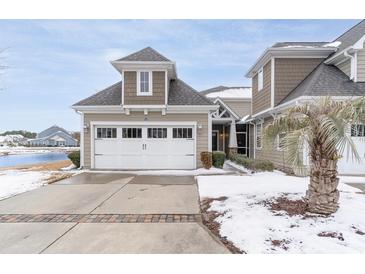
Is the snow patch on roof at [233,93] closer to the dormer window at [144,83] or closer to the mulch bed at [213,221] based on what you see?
the dormer window at [144,83]

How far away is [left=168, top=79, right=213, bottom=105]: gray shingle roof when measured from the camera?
452 inches

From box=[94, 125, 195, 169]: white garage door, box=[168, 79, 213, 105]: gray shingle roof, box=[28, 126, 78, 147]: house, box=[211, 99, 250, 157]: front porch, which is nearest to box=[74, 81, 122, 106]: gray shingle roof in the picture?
box=[94, 125, 195, 169]: white garage door

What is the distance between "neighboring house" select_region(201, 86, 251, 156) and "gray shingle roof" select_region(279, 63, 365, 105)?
5.78 m

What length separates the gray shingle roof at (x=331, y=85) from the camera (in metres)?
9.30

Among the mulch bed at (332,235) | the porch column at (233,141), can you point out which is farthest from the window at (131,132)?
the mulch bed at (332,235)

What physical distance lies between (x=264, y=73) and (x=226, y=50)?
10149mm

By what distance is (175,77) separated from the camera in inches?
522

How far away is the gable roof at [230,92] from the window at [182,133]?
9906 millimetres

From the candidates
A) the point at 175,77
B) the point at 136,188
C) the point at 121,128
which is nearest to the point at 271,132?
the point at 136,188

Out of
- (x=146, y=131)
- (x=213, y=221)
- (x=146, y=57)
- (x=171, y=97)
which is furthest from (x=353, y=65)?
(x=213, y=221)

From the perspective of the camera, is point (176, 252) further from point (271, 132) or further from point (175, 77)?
point (175, 77)

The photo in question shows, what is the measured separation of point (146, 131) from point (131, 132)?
0.74 m

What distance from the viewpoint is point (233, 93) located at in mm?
21406

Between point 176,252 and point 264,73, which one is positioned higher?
point 264,73
